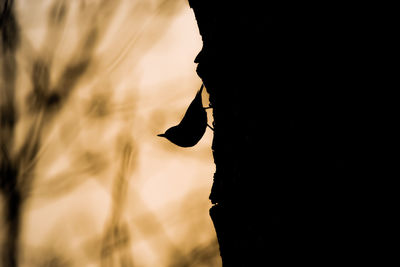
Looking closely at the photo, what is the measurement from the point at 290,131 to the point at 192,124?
1.11ft

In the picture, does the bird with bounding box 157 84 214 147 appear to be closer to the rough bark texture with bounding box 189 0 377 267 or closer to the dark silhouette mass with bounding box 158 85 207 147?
the dark silhouette mass with bounding box 158 85 207 147

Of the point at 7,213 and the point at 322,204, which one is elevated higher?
the point at 7,213

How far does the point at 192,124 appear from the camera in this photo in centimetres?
84

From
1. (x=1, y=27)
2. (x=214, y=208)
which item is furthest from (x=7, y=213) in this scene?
(x=214, y=208)

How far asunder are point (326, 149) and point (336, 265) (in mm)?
163

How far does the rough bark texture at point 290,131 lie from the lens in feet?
1.50

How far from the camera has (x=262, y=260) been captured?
1.90 ft

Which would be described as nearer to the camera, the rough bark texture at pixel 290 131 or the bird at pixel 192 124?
the rough bark texture at pixel 290 131

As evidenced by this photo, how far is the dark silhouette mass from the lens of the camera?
83cm

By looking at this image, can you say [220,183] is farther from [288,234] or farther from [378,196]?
[378,196]

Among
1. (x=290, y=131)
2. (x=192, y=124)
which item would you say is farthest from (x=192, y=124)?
(x=290, y=131)

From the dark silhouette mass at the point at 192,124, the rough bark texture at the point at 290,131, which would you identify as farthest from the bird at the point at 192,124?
the rough bark texture at the point at 290,131

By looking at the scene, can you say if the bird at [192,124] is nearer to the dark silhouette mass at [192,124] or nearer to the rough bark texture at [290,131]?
the dark silhouette mass at [192,124]

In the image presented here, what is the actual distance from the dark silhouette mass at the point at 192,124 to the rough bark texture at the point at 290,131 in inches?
4.1
